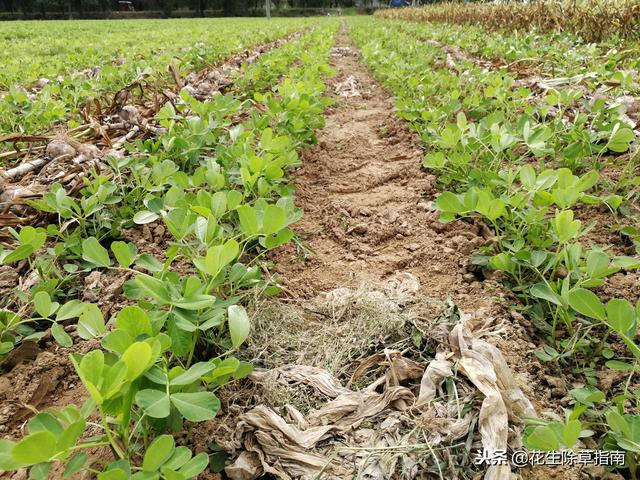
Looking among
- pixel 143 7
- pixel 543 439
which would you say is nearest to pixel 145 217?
pixel 543 439

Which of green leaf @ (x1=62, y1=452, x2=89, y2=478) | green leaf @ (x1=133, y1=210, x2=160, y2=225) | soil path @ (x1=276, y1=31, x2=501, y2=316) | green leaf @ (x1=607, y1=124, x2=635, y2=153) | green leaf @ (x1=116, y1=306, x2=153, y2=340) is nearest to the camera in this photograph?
green leaf @ (x1=62, y1=452, x2=89, y2=478)

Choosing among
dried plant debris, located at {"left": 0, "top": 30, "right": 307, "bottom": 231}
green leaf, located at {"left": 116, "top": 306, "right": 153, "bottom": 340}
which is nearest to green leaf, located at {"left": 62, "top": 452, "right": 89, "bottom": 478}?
green leaf, located at {"left": 116, "top": 306, "right": 153, "bottom": 340}

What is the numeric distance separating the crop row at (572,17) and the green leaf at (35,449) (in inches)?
317

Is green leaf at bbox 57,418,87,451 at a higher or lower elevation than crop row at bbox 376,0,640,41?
lower

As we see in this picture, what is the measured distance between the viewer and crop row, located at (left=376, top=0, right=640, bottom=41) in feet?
20.7

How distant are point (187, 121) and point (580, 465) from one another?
2325 millimetres

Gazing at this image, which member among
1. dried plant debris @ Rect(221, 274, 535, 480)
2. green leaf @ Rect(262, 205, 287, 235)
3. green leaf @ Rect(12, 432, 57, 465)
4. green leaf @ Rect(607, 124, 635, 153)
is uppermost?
green leaf @ Rect(607, 124, 635, 153)

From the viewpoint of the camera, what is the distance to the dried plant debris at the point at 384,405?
3.08ft

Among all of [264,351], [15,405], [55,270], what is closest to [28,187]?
[55,270]

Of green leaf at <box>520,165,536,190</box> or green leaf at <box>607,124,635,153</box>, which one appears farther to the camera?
green leaf at <box>607,124,635,153</box>

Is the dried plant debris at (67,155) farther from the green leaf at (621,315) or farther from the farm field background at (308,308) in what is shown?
the green leaf at (621,315)

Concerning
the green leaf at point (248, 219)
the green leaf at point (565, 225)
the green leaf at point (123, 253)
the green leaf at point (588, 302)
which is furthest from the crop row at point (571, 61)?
the green leaf at point (123, 253)

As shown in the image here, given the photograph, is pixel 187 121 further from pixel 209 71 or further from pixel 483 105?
pixel 209 71

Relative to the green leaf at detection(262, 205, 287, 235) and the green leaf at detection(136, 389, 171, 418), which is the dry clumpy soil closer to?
the green leaf at detection(136, 389, 171, 418)
